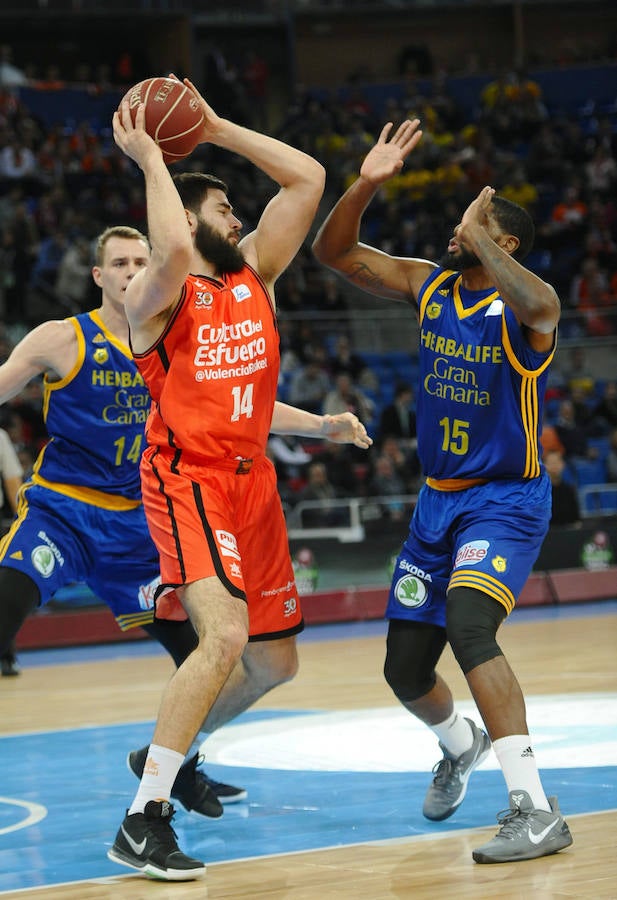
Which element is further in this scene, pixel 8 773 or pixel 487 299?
pixel 8 773

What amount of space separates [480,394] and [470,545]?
59 centimetres

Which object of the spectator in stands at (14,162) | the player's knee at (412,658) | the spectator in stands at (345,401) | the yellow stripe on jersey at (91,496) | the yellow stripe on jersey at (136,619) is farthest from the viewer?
the spectator in stands at (14,162)

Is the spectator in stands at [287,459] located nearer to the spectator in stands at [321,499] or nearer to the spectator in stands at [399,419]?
the spectator in stands at [321,499]

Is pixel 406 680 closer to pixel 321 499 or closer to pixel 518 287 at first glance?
pixel 518 287

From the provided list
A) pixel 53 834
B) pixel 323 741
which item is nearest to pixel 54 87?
pixel 323 741

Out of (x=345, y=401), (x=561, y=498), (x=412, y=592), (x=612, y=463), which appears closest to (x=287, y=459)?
(x=345, y=401)

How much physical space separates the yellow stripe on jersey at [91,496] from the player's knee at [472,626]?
2.05m

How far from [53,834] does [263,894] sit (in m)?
1.37

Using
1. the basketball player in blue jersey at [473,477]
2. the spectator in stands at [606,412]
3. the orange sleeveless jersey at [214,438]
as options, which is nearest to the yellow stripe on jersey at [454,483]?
the basketball player in blue jersey at [473,477]

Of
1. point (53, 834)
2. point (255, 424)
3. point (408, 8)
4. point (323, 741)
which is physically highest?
point (408, 8)

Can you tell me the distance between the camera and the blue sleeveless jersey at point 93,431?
633cm

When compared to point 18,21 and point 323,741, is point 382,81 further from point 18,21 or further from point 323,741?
point 323,741

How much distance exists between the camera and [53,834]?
517 cm

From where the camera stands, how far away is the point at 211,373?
4.88 metres
